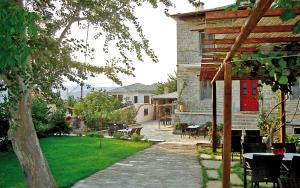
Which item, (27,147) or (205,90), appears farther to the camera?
(205,90)

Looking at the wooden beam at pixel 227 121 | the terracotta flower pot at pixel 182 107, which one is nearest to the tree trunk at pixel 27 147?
the wooden beam at pixel 227 121

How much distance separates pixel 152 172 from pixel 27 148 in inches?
146

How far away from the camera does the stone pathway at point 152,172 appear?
840 centimetres

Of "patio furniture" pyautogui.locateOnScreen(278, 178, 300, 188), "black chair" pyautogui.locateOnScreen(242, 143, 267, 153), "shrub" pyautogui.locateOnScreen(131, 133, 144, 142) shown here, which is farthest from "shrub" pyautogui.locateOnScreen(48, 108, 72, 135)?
"patio furniture" pyautogui.locateOnScreen(278, 178, 300, 188)

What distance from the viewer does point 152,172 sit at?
386 inches

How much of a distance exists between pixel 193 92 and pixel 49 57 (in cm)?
1662

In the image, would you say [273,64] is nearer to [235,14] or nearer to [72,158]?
[235,14]

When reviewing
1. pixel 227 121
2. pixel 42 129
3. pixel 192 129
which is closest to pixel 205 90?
pixel 192 129

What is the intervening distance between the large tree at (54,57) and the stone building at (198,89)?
496 inches

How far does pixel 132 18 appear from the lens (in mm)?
9195

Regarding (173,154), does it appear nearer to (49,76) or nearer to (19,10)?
(49,76)

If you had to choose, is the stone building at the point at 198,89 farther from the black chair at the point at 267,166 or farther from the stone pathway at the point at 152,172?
the black chair at the point at 267,166

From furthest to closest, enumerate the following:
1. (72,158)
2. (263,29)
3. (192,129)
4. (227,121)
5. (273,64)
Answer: (192,129) → (72,158) → (273,64) → (227,121) → (263,29)

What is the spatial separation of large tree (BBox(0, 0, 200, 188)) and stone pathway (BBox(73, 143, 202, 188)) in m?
1.63
